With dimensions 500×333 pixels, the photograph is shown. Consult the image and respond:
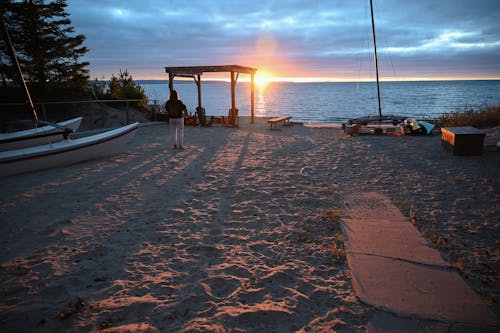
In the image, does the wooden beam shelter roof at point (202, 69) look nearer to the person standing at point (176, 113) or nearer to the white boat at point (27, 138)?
the person standing at point (176, 113)

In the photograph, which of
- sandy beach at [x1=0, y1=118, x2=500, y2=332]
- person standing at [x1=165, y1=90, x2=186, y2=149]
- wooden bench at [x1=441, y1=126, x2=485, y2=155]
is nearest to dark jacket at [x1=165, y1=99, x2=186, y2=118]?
person standing at [x1=165, y1=90, x2=186, y2=149]

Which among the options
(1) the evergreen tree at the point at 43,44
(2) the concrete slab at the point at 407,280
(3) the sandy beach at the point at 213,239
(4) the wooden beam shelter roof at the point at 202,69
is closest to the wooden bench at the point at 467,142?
(3) the sandy beach at the point at 213,239

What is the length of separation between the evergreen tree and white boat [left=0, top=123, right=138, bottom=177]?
11.2 metres

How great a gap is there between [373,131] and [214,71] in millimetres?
9025

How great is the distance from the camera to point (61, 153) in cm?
768

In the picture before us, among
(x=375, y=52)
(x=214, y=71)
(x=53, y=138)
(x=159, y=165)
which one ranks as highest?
(x=375, y=52)

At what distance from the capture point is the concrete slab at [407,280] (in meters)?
2.44

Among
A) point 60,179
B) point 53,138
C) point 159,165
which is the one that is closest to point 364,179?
point 159,165

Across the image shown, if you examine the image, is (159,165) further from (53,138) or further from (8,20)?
(8,20)

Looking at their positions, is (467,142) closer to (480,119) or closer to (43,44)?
(480,119)

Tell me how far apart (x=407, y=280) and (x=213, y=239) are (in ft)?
7.74

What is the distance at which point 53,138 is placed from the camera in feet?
30.9

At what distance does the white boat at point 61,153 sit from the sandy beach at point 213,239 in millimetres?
319

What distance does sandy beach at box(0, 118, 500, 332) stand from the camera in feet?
8.62
